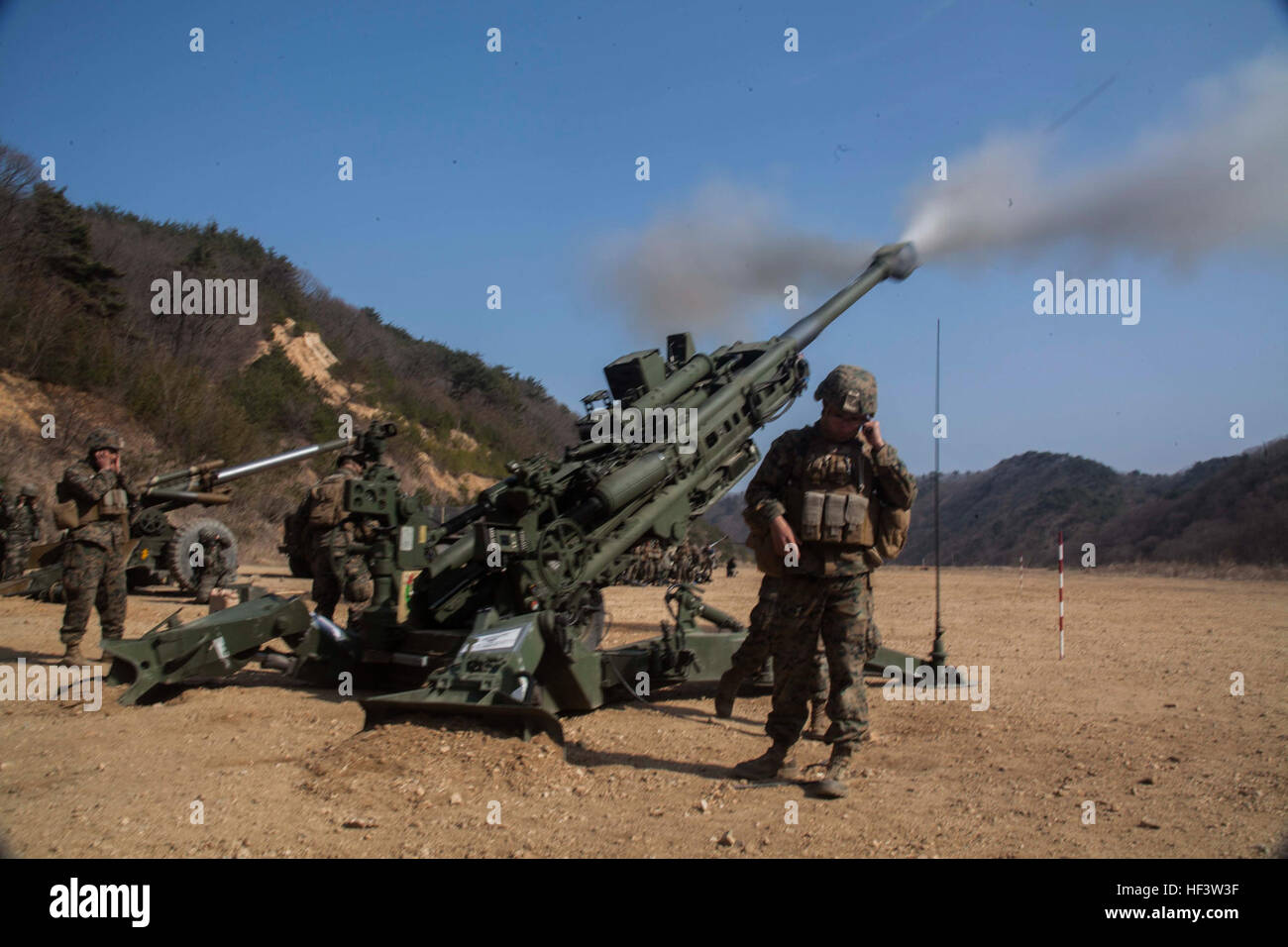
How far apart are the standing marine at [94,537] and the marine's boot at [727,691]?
14.6ft

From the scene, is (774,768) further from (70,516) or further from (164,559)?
(164,559)

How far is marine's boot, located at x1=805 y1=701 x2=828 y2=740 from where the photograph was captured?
590cm

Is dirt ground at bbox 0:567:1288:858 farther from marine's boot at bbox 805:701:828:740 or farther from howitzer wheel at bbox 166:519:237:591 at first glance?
howitzer wheel at bbox 166:519:237:591

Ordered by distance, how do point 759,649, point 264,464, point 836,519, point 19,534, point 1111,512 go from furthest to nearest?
point 1111,512 < point 19,534 < point 264,464 < point 759,649 < point 836,519

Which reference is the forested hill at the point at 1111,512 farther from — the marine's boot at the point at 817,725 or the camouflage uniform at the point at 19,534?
the camouflage uniform at the point at 19,534

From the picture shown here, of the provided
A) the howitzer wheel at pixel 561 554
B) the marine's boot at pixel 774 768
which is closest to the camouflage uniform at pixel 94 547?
the howitzer wheel at pixel 561 554

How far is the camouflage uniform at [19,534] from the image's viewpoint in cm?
1202

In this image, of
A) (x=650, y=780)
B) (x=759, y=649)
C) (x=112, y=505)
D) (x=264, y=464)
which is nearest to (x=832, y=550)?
(x=759, y=649)

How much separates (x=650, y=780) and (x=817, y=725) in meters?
1.60

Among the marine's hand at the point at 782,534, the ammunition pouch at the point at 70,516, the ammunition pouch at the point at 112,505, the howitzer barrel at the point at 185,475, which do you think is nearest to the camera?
the marine's hand at the point at 782,534

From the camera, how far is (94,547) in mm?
7398

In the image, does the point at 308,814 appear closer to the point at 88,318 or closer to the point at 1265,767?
the point at 1265,767

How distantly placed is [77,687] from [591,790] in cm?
399
